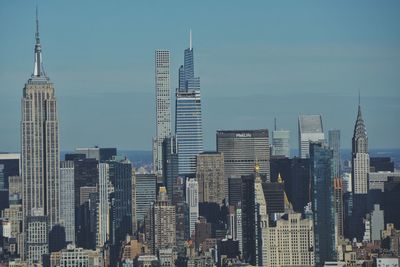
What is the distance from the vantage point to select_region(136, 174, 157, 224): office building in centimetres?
2423

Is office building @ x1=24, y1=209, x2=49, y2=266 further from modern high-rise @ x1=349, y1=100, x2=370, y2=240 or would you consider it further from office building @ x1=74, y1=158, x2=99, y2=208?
modern high-rise @ x1=349, y1=100, x2=370, y2=240

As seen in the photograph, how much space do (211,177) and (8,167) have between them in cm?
383

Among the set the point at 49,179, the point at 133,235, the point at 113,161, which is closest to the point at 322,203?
the point at 133,235

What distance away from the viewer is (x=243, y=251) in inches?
754

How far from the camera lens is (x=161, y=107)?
96.7ft

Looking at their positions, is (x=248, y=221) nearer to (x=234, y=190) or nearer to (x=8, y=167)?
(x=234, y=190)

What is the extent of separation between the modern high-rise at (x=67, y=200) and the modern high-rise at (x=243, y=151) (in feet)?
8.66

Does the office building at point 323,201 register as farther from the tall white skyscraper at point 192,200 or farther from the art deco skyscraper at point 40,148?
the art deco skyscraper at point 40,148

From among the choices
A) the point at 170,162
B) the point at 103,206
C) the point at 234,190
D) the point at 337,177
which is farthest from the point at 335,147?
the point at 170,162

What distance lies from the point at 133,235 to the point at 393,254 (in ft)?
20.5

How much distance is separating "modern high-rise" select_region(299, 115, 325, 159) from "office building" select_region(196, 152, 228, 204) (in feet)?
6.44

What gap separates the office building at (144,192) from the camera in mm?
24234

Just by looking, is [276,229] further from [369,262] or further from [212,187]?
[212,187]

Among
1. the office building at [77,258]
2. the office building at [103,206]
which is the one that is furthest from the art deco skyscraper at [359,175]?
the office building at [103,206]
